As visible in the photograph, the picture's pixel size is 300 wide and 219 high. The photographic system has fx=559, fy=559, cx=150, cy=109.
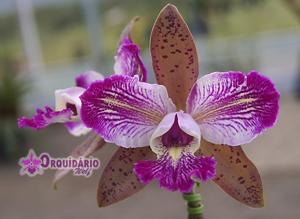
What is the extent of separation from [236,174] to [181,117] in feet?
0.31

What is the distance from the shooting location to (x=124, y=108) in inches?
24.8

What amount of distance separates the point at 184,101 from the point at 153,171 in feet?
0.32

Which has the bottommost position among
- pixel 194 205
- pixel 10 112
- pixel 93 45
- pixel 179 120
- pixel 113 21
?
pixel 10 112

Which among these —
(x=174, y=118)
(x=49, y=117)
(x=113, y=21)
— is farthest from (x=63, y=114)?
(x=113, y=21)

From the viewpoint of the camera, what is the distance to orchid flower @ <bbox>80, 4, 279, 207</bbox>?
0.62 m

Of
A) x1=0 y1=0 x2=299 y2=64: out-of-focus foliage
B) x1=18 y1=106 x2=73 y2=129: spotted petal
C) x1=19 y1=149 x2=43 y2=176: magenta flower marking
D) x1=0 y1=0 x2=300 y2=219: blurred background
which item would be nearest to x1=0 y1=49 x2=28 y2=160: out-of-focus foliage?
x1=0 y1=0 x2=300 y2=219: blurred background

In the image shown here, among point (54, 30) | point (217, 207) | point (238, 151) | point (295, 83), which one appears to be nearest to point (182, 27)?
point (238, 151)

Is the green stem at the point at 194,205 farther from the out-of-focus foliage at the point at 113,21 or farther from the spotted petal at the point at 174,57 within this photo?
the out-of-focus foliage at the point at 113,21

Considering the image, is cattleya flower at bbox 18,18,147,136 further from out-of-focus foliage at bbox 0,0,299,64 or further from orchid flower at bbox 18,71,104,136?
out-of-focus foliage at bbox 0,0,299,64

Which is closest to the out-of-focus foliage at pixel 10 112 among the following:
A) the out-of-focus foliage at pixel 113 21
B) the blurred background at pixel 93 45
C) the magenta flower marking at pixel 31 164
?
the blurred background at pixel 93 45

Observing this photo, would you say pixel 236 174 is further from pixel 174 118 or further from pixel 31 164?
pixel 31 164

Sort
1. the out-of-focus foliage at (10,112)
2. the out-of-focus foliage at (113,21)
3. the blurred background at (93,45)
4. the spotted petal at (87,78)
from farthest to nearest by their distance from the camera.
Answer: the out-of-focus foliage at (113,21)
the blurred background at (93,45)
the out-of-focus foliage at (10,112)
the spotted petal at (87,78)

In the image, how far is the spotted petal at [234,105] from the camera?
2.01 feet

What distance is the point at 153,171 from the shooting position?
24.2 inches
